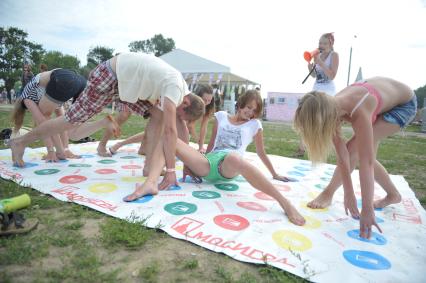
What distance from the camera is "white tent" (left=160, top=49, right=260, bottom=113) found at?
1584 centimetres

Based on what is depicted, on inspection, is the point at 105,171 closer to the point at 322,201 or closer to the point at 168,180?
the point at 168,180

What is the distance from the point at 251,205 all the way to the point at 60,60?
52202 millimetres

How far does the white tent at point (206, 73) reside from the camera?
52.0 ft

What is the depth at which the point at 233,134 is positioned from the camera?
103 inches

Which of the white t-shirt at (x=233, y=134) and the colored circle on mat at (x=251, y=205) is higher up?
the white t-shirt at (x=233, y=134)

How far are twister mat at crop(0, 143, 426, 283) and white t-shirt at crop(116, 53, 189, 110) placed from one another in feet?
2.51

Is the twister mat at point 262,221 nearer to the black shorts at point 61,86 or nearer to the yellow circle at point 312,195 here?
the yellow circle at point 312,195

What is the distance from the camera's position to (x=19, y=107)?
3061 millimetres

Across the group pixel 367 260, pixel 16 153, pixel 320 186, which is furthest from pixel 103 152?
pixel 367 260

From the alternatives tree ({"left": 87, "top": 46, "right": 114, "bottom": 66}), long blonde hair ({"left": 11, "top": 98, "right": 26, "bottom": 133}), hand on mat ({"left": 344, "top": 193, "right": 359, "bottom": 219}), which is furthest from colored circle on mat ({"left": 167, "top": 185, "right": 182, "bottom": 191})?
tree ({"left": 87, "top": 46, "right": 114, "bottom": 66})

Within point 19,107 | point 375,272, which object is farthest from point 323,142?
point 19,107

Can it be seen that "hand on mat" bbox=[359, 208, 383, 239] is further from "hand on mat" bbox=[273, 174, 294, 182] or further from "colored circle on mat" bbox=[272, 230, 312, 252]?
"hand on mat" bbox=[273, 174, 294, 182]

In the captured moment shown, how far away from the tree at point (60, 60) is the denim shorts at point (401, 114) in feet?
157

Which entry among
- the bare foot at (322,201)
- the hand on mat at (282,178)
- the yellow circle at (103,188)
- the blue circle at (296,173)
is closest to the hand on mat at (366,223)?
the bare foot at (322,201)
